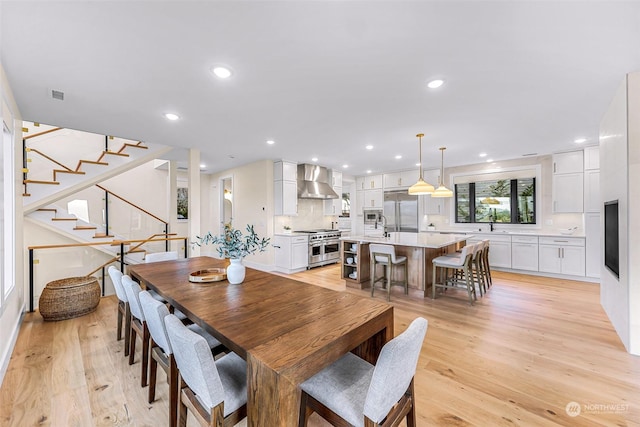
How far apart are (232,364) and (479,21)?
8.42 feet

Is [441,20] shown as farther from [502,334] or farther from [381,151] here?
[381,151]

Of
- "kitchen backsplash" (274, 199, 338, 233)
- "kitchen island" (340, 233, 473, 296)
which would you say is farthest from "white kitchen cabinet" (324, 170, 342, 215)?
"kitchen island" (340, 233, 473, 296)

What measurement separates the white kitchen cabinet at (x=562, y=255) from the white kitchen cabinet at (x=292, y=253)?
15.8 ft

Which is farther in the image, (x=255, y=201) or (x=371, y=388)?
(x=255, y=201)

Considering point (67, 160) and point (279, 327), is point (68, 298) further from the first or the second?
point (279, 327)

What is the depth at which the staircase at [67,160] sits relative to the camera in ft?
13.0

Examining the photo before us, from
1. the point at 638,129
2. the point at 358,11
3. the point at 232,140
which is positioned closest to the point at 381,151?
the point at 232,140

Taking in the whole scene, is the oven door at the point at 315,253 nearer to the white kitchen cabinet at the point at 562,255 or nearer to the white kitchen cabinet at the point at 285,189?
the white kitchen cabinet at the point at 285,189

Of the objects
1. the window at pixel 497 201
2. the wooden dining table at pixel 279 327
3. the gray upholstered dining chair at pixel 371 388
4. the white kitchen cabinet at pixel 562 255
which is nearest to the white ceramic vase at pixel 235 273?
the wooden dining table at pixel 279 327

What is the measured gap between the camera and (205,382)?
1034mm

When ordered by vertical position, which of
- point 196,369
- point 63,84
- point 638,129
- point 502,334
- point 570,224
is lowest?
point 502,334

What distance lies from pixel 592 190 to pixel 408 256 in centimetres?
372

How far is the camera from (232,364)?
1.38 meters
